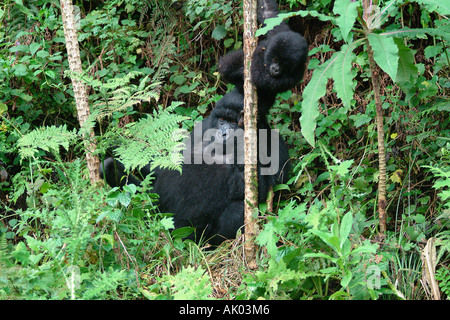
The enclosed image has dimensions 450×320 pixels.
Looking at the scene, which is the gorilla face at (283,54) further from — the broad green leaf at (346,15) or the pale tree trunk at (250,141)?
the broad green leaf at (346,15)

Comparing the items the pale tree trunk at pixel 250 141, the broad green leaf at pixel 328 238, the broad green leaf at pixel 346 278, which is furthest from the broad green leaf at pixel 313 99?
the broad green leaf at pixel 346 278

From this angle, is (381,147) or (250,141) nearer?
(381,147)

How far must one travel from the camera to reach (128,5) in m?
5.15

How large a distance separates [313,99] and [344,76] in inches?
8.1

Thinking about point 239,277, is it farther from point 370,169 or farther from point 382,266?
point 370,169

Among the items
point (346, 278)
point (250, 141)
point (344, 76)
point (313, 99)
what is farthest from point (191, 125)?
point (346, 278)

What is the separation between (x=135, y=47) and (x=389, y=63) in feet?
10.7

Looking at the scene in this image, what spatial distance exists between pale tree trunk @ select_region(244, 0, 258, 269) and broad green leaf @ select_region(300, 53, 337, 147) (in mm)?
395

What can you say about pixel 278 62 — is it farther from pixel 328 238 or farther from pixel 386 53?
pixel 328 238

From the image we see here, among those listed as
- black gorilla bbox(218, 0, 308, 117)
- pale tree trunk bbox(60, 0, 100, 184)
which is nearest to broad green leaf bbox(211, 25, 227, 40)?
black gorilla bbox(218, 0, 308, 117)

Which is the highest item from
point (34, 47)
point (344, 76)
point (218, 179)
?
point (34, 47)

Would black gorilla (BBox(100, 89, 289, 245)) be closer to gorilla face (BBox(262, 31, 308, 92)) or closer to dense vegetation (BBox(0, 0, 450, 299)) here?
dense vegetation (BBox(0, 0, 450, 299))

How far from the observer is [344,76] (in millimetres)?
2650

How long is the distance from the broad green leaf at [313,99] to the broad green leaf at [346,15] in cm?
31
